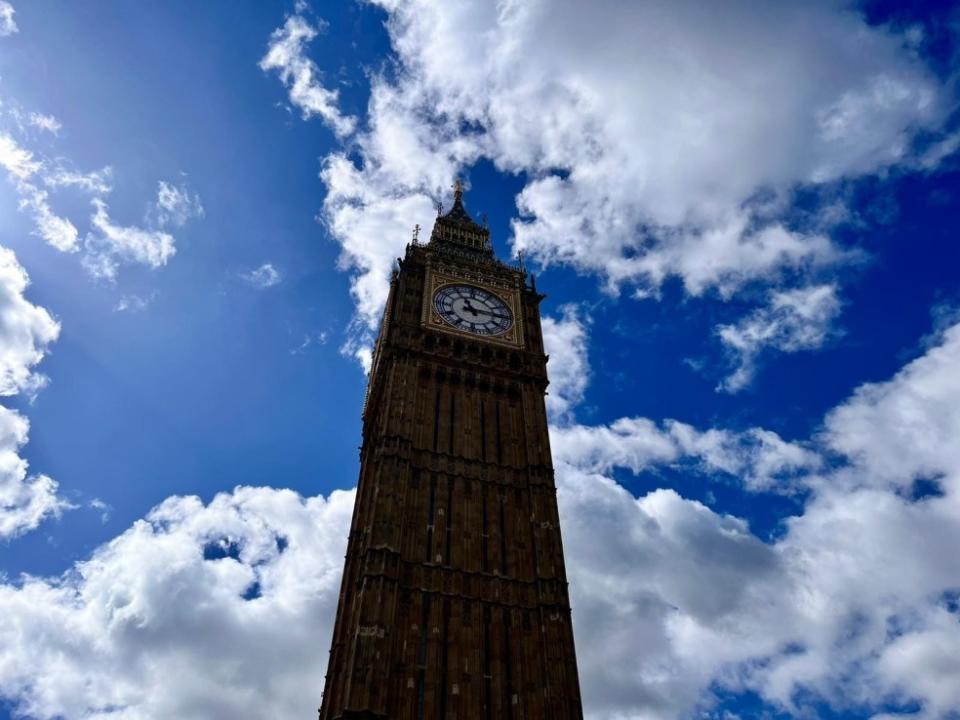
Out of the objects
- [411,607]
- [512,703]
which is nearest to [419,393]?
[411,607]

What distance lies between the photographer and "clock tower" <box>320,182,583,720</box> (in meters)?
43.3

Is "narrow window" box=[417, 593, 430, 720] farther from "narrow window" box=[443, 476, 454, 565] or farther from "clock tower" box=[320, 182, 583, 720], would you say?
"narrow window" box=[443, 476, 454, 565]

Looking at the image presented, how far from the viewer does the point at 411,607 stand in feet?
152

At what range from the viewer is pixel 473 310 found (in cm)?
6925

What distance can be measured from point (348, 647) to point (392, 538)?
6967 mm

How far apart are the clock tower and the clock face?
0.48 ft

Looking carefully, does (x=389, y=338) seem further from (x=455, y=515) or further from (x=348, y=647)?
(x=348, y=647)

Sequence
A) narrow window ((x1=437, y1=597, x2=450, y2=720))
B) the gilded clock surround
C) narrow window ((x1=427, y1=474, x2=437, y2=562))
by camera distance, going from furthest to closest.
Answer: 1. the gilded clock surround
2. narrow window ((x1=427, y1=474, x2=437, y2=562))
3. narrow window ((x1=437, y1=597, x2=450, y2=720))

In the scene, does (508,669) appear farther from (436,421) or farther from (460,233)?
(460,233)

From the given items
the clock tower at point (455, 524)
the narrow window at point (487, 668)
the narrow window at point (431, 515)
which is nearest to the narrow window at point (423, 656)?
the clock tower at point (455, 524)

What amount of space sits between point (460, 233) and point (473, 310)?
17336 millimetres

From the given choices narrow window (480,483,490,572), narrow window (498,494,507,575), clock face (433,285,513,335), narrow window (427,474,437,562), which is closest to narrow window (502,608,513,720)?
narrow window (498,494,507,575)

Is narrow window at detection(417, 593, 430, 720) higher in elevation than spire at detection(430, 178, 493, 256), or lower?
lower

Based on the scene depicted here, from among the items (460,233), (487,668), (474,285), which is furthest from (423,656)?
(460,233)
